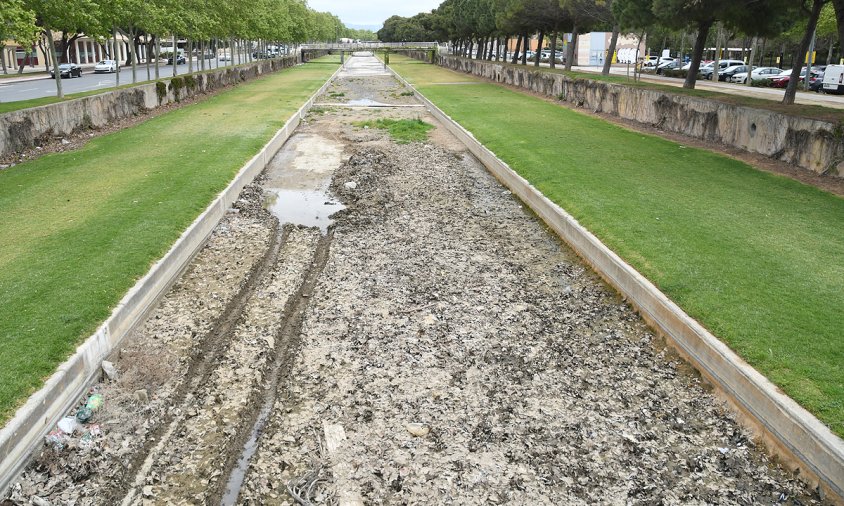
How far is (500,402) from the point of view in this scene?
270 inches

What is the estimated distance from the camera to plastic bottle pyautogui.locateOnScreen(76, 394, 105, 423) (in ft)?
21.0

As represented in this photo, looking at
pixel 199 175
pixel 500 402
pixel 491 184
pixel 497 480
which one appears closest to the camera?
pixel 497 480

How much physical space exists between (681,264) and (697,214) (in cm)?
300

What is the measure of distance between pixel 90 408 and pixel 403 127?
20.0 m

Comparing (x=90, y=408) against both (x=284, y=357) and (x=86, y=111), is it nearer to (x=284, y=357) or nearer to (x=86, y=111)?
(x=284, y=357)

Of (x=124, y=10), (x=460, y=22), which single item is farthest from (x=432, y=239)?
(x=460, y=22)

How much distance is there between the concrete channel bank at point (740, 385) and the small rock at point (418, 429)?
A: 9.93 feet

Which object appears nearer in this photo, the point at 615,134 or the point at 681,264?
the point at 681,264

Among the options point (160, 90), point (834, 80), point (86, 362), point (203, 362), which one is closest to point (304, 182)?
point (203, 362)

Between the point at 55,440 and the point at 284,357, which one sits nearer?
the point at 55,440

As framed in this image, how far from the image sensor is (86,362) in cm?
691

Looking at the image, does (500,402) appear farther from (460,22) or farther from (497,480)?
(460,22)

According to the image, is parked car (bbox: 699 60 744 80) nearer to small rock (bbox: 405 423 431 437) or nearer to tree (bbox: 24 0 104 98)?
tree (bbox: 24 0 104 98)

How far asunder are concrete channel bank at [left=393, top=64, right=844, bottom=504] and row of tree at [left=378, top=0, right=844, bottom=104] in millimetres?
13279
